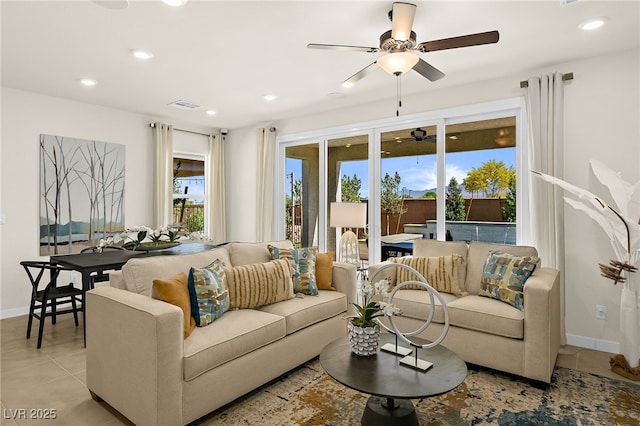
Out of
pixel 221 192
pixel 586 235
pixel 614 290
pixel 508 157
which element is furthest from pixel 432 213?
pixel 221 192

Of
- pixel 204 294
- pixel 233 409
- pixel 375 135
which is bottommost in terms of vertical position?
pixel 233 409

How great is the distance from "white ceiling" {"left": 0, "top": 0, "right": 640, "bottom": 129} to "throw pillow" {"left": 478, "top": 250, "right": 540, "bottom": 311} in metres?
1.80

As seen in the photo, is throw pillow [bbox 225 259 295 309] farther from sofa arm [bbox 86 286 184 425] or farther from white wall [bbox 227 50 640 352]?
white wall [bbox 227 50 640 352]

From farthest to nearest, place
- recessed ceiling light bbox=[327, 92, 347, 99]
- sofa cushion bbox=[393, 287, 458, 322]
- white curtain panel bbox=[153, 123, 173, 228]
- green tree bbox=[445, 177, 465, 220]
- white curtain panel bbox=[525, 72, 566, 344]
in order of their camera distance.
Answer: white curtain panel bbox=[153, 123, 173, 228], recessed ceiling light bbox=[327, 92, 347, 99], green tree bbox=[445, 177, 465, 220], white curtain panel bbox=[525, 72, 566, 344], sofa cushion bbox=[393, 287, 458, 322]

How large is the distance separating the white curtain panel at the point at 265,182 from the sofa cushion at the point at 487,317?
3410mm

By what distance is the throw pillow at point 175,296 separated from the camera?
7.40 ft

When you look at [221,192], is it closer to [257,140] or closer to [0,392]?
[257,140]

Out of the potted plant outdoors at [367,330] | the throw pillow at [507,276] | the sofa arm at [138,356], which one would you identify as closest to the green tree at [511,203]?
the throw pillow at [507,276]

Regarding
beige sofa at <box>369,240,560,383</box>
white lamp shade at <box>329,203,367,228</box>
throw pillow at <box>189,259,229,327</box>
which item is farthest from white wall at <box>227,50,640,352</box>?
throw pillow at <box>189,259,229,327</box>

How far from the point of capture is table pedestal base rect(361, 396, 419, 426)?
76.3 inches

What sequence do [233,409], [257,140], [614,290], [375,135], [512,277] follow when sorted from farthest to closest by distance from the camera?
[257,140]
[375,135]
[614,290]
[512,277]
[233,409]

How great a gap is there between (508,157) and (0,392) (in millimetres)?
4804

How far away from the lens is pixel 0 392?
252 centimetres

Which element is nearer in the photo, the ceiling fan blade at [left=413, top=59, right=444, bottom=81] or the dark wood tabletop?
the dark wood tabletop
